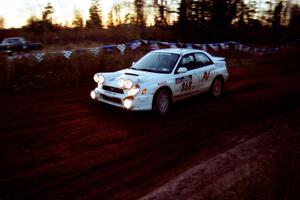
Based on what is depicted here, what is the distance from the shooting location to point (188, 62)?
8766 mm

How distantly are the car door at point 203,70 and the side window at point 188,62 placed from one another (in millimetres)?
184

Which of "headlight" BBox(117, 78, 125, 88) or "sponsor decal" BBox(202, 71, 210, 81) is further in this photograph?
"sponsor decal" BBox(202, 71, 210, 81)

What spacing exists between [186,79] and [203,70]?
2.96 feet

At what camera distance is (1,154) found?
5539mm

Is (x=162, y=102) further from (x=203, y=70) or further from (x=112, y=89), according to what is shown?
(x=203, y=70)

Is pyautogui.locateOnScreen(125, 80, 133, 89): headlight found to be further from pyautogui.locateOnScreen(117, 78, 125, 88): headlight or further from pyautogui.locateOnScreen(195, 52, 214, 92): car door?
pyautogui.locateOnScreen(195, 52, 214, 92): car door

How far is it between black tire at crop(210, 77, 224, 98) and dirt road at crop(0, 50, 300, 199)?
0.23m

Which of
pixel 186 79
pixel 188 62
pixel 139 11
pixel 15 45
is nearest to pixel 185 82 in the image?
pixel 186 79

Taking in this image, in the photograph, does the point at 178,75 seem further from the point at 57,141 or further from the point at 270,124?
the point at 57,141

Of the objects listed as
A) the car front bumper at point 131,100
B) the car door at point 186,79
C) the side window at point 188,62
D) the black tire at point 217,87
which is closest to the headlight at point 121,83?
the car front bumper at point 131,100

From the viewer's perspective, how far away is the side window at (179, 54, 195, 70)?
8544mm

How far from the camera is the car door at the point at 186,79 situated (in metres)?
8.30

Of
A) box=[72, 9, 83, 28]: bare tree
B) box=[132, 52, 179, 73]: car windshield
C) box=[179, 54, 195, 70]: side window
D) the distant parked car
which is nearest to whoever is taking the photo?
box=[132, 52, 179, 73]: car windshield

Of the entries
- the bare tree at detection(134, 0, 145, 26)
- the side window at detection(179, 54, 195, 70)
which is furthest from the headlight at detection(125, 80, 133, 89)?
the bare tree at detection(134, 0, 145, 26)
